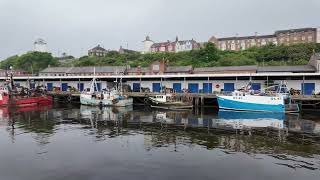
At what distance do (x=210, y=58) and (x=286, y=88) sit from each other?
55.1 meters

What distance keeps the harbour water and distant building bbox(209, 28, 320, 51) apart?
340ft

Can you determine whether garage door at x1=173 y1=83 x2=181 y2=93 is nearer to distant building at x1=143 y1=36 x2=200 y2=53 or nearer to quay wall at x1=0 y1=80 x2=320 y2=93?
quay wall at x1=0 y1=80 x2=320 y2=93

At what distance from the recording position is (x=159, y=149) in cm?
2178

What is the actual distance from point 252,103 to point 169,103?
1108cm

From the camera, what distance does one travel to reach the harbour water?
55.0 feet

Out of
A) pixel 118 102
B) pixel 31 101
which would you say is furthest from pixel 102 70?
pixel 118 102

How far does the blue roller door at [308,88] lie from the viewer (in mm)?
48431

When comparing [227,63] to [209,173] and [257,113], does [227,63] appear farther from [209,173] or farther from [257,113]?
[209,173]

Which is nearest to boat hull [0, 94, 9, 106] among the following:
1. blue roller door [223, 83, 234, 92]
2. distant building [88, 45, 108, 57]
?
blue roller door [223, 83, 234, 92]

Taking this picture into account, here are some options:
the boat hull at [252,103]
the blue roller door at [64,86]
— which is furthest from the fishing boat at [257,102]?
the blue roller door at [64,86]

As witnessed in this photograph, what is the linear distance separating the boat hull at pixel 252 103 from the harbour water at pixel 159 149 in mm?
7103

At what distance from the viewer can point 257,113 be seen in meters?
42.0

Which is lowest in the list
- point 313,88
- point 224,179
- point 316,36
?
point 224,179

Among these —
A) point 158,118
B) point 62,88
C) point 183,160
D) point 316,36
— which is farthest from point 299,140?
point 316,36
